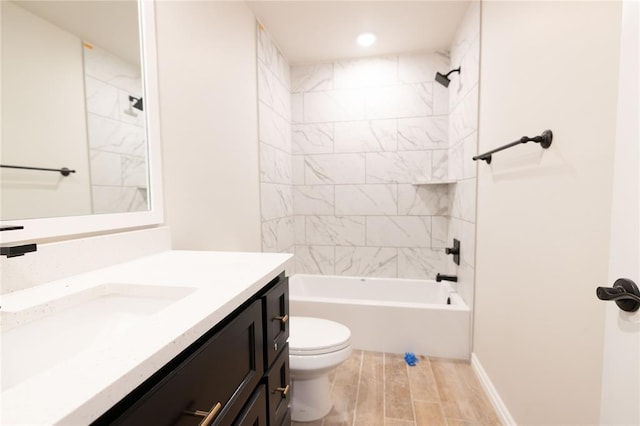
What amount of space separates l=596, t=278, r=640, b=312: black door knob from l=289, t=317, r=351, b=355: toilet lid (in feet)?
3.96

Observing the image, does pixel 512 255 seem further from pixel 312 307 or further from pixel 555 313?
pixel 312 307

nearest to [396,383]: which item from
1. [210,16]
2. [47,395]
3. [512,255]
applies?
[512,255]

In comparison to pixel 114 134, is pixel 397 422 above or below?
below

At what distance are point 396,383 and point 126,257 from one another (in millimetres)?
1700

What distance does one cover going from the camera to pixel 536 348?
124 centimetres

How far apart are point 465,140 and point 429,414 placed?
1.79 metres

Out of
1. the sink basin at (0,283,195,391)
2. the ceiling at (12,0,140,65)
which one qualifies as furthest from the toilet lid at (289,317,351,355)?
the ceiling at (12,0,140,65)

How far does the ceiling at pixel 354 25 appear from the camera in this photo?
214 centimetres

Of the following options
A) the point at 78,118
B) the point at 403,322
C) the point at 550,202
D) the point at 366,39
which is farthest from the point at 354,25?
the point at 403,322

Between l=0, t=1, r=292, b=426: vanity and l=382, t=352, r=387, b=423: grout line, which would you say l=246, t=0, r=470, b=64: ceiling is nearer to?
l=0, t=1, r=292, b=426: vanity

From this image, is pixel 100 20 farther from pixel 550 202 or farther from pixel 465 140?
pixel 465 140

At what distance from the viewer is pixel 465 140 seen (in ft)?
7.37

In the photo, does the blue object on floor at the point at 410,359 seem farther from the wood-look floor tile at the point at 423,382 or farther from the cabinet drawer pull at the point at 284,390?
the cabinet drawer pull at the point at 284,390

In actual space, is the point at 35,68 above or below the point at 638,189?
above
